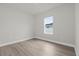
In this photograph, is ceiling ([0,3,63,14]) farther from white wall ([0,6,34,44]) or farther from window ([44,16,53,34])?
window ([44,16,53,34])

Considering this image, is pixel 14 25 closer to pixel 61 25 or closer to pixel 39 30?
pixel 39 30

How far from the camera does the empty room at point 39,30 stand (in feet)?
4.55

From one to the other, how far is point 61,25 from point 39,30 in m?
0.52

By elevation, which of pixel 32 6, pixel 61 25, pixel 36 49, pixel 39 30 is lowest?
pixel 36 49

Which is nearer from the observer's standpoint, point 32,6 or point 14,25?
point 32,6

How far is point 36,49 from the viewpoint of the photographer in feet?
5.04

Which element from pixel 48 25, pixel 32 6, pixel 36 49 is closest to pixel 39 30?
pixel 48 25

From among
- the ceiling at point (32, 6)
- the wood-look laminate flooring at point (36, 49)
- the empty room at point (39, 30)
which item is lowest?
the wood-look laminate flooring at point (36, 49)

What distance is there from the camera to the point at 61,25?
1513 millimetres

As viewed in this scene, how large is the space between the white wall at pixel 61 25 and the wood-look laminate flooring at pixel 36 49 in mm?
146

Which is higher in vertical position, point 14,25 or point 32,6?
point 32,6

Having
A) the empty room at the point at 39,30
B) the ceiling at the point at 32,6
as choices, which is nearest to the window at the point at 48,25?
the empty room at the point at 39,30

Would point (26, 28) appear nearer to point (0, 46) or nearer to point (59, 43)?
point (0, 46)

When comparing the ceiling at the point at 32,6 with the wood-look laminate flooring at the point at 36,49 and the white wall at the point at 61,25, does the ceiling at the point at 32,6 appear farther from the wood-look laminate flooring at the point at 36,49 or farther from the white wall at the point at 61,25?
the wood-look laminate flooring at the point at 36,49
